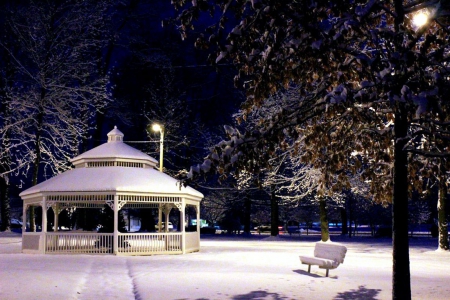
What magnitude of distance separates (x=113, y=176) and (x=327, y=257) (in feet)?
39.0

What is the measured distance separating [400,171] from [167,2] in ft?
121

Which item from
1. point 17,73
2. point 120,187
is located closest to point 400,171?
point 120,187

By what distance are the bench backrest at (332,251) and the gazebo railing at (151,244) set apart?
9788 millimetres

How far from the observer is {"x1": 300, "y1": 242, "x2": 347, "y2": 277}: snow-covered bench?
1436cm

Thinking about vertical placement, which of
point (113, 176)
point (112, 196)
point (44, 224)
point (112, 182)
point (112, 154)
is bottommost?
point (44, 224)

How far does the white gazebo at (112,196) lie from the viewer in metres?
23.2

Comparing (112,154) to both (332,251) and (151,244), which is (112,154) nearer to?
(151,244)

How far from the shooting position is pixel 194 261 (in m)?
19.5

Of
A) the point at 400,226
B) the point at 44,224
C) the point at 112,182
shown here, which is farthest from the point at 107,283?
the point at 44,224

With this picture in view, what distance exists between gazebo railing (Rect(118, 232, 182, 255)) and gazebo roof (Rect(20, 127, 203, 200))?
6.55ft

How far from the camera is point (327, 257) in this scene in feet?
50.1

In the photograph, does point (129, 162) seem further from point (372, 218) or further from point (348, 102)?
point (372, 218)

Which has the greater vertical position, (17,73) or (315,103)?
(17,73)

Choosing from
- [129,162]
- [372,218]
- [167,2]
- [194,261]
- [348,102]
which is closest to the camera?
[348,102]
